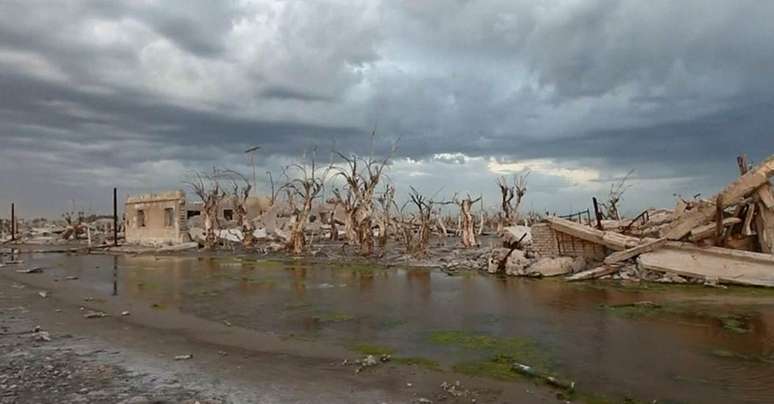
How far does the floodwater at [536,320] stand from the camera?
7691mm

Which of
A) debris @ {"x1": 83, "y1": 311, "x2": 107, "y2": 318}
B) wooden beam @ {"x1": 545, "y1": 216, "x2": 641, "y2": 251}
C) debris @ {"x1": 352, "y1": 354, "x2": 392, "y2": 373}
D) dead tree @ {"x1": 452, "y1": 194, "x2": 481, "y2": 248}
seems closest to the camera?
debris @ {"x1": 352, "y1": 354, "x2": 392, "y2": 373}

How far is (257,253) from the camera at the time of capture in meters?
35.2

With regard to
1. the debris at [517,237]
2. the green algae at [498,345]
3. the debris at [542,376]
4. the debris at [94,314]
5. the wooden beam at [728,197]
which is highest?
the wooden beam at [728,197]

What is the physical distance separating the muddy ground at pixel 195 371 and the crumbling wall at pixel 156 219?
1197 inches

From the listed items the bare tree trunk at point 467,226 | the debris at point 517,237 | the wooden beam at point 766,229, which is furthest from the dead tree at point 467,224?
the wooden beam at point 766,229

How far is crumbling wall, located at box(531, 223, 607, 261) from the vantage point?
20.7 meters

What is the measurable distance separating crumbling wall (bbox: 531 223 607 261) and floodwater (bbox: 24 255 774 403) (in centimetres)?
278

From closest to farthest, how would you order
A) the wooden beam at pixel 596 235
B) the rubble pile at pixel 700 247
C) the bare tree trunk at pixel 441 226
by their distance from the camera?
the rubble pile at pixel 700 247
the wooden beam at pixel 596 235
the bare tree trunk at pixel 441 226

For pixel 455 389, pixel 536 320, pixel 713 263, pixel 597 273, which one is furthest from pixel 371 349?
pixel 713 263

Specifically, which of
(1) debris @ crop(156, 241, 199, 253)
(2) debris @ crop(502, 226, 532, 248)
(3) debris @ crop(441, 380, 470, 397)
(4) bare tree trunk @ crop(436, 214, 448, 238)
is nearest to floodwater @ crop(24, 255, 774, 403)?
(3) debris @ crop(441, 380, 470, 397)

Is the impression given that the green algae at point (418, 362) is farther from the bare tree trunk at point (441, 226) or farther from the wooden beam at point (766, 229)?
the bare tree trunk at point (441, 226)

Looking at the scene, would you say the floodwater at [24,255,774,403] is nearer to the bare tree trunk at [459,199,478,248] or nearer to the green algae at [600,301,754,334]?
the green algae at [600,301,754,334]

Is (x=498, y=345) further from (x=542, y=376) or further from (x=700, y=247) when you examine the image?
(x=700, y=247)

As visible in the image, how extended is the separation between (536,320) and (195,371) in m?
7.15
